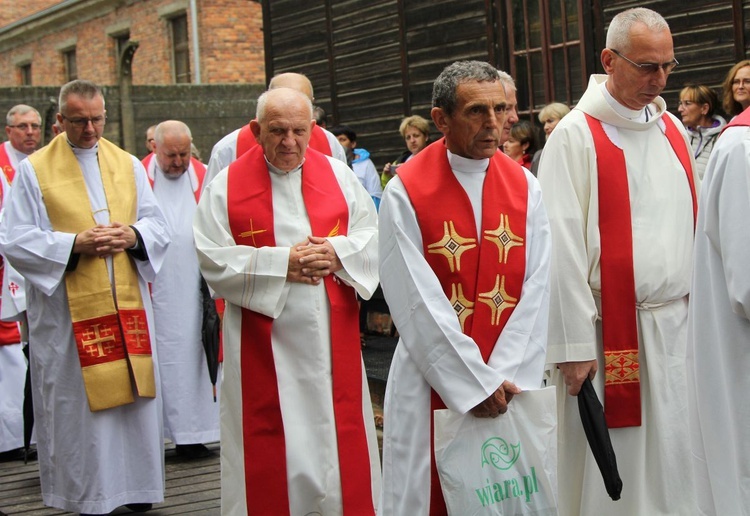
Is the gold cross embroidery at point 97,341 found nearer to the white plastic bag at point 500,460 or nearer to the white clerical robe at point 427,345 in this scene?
the white clerical robe at point 427,345

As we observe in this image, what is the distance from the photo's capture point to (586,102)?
498 centimetres

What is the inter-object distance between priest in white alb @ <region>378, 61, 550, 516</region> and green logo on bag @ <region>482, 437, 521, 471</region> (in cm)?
15

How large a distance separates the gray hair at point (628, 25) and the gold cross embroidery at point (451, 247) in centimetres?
112

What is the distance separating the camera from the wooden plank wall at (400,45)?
8.77m

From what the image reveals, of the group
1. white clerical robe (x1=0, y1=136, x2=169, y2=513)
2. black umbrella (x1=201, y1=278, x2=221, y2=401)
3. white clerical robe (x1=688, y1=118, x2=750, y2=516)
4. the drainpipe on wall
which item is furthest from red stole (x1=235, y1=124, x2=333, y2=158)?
the drainpipe on wall

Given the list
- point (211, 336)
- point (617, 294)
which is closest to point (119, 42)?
point (211, 336)

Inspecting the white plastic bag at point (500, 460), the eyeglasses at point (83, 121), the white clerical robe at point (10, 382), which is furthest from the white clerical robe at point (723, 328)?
the white clerical robe at point (10, 382)

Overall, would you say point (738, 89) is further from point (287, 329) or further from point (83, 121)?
A: point (83, 121)

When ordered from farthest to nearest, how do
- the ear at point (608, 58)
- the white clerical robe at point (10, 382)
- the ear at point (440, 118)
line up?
the white clerical robe at point (10, 382) → the ear at point (608, 58) → the ear at point (440, 118)

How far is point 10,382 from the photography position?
8.60 metres

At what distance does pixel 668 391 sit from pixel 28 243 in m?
3.39

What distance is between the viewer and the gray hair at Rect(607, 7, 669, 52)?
4.67 metres

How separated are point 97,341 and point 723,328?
367cm

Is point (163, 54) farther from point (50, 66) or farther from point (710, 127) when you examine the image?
point (710, 127)
